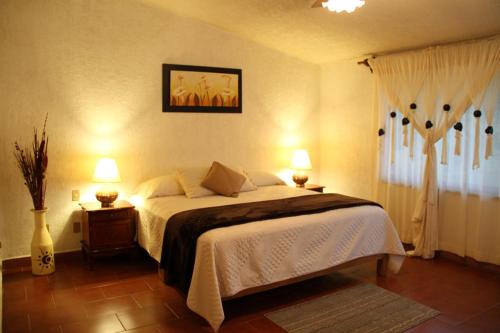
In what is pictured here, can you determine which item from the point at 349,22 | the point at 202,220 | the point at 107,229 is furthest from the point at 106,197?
the point at 349,22

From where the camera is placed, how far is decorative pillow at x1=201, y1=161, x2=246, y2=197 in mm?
4246

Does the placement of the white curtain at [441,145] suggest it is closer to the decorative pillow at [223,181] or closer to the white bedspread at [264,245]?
the white bedspread at [264,245]

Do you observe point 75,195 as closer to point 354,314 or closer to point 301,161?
point 301,161

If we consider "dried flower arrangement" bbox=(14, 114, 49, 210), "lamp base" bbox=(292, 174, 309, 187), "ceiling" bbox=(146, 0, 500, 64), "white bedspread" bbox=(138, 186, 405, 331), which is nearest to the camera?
"white bedspread" bbox=(138, 186, 405, 331)

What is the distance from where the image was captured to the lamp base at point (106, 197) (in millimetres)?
3992

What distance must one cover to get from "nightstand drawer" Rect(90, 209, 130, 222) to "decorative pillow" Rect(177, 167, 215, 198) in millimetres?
632

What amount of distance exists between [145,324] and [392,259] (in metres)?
2.24

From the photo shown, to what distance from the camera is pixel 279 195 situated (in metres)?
4.28

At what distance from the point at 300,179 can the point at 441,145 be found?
174 cm

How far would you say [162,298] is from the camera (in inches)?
130

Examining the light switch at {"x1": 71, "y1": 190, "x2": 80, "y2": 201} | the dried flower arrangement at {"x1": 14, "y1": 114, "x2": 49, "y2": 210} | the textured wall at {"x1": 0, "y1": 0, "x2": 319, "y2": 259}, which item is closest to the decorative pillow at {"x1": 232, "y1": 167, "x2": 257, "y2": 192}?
the textured wall at {"x1": 0, "y1": 0, "x2": 319, "y2": 259}

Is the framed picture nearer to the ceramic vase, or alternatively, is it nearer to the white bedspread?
the white bedspread

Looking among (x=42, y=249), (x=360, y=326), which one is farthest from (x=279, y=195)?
(x=42, y=249)

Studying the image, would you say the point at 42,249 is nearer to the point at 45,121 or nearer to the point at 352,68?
the point at 45,121
